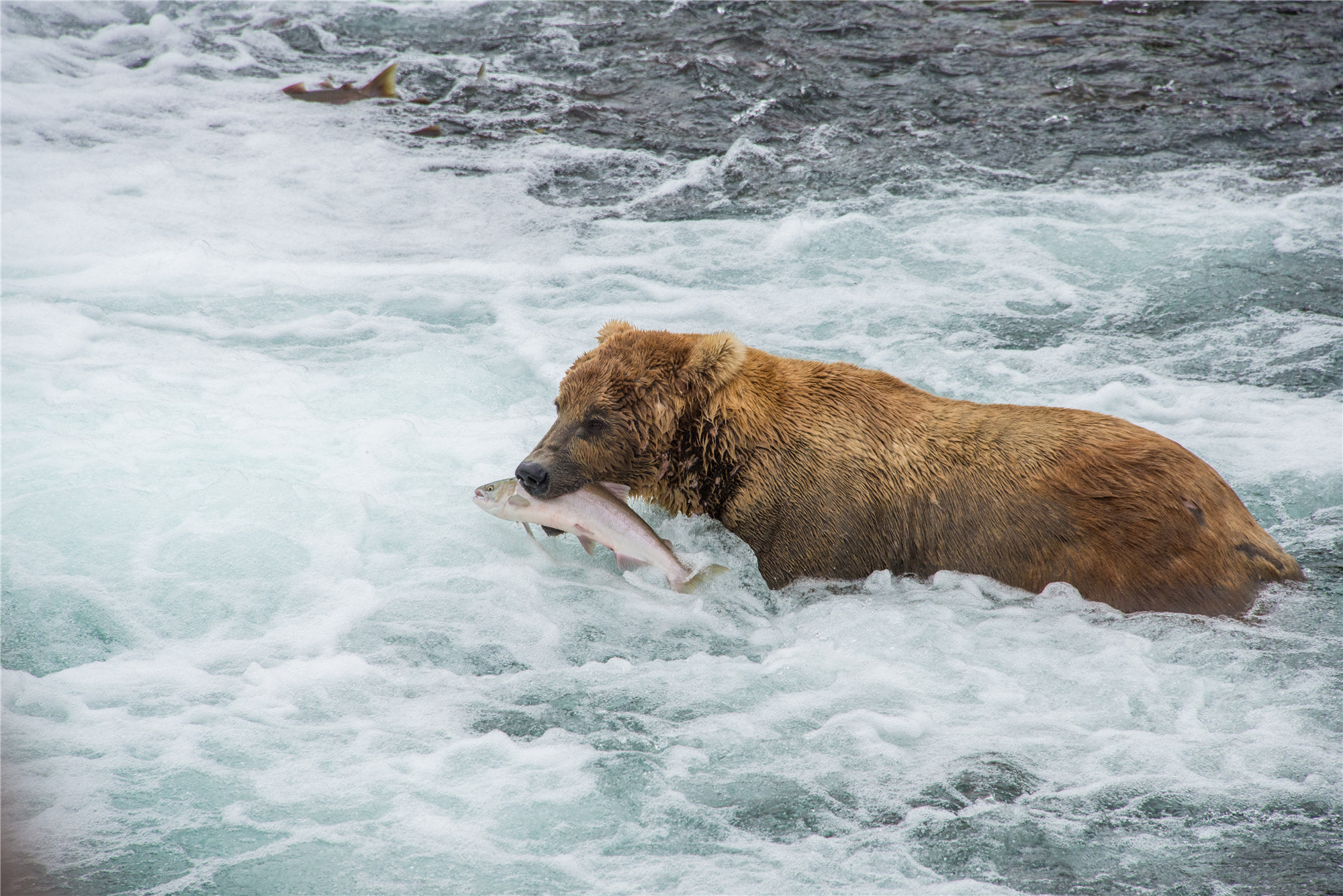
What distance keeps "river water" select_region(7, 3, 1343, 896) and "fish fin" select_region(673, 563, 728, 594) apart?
0.08m

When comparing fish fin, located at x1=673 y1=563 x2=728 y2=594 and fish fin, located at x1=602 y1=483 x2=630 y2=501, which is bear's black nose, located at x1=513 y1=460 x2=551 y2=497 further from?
fish fin, located at x1=673 y1=563 x2=728 y2=594

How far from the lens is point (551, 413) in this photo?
20.4 ft

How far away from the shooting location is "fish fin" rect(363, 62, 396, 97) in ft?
35.3

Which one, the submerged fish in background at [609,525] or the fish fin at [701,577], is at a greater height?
the submerged fish in background at [609,525]

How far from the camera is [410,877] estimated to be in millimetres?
3238

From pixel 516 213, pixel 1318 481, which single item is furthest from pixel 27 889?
pixel 516 213

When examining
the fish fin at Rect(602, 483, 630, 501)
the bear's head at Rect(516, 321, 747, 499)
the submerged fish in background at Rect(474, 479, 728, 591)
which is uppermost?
the bear's head at Rect(516, 321, 747, 499)

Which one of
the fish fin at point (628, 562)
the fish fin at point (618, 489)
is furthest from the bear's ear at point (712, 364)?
the fish fin at point (628, 562)

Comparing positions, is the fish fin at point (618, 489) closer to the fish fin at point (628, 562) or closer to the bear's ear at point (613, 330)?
the fish fin at point (628, 562)

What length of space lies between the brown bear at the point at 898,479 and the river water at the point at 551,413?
15 centimetres

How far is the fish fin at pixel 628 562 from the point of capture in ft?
15.3

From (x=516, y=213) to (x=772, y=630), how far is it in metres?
5.30

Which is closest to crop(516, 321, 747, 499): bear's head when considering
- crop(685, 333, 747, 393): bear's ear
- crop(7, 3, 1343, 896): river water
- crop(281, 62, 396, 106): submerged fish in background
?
crop(685, 333, 747, 393): bear's ear

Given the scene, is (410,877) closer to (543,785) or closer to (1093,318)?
(543,785)
